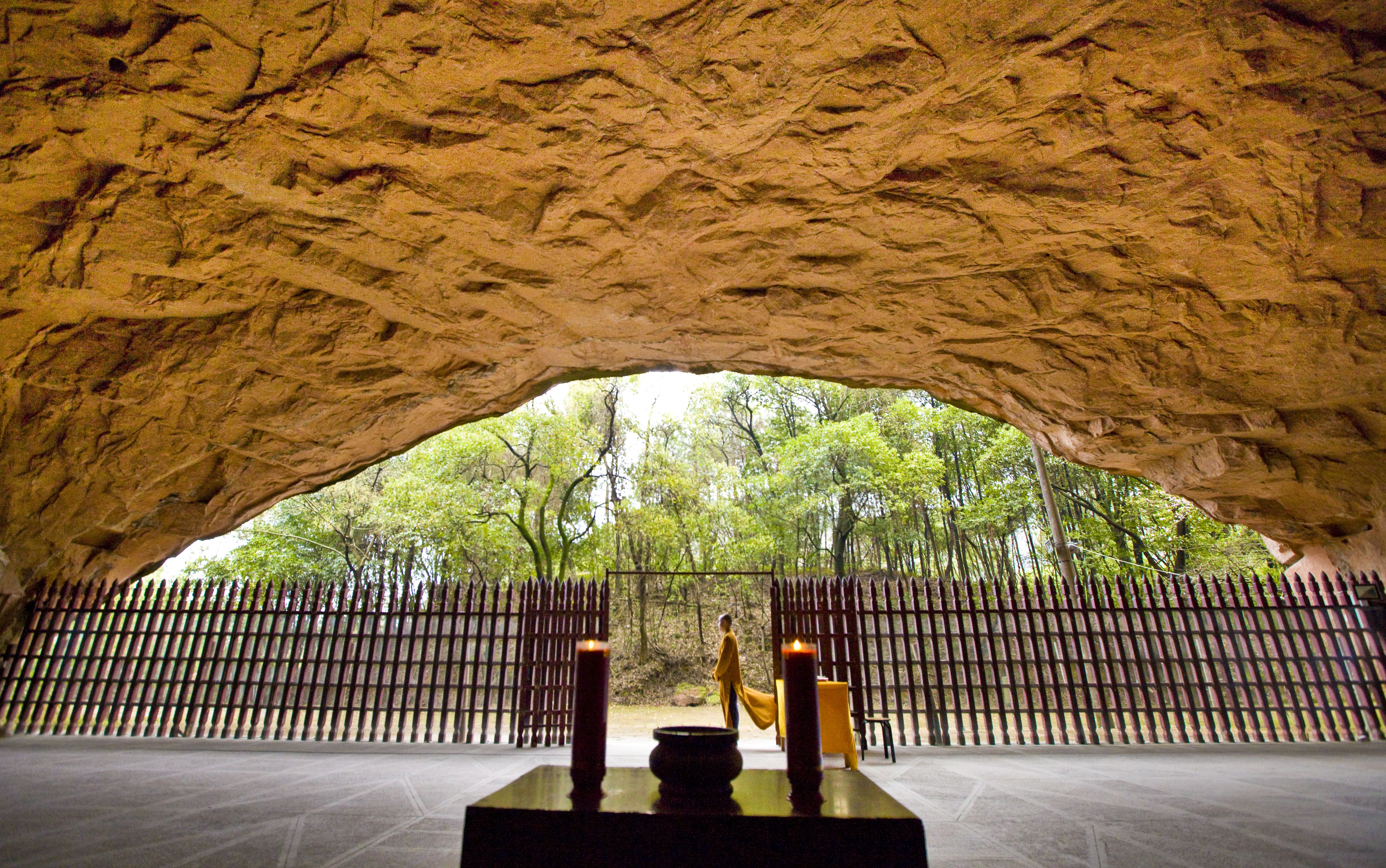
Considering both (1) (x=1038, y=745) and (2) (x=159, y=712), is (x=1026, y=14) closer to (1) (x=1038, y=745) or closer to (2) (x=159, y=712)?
(1) (x=1038, y=745)

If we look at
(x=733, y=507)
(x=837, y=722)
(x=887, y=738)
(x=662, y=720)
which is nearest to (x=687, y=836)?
(x=837, y=722)

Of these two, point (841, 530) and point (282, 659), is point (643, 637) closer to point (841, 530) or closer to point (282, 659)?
point (841, 530)

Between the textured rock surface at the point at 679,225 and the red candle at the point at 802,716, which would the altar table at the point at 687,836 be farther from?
the textured rock surface at the point at 679,225

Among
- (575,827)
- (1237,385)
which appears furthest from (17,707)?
(1237,385)

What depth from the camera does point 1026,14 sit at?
3.43 meters

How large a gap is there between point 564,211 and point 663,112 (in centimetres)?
118

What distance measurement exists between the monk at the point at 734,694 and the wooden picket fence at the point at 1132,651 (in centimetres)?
76

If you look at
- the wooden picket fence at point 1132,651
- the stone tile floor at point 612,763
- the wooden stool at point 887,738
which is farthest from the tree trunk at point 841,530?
the wooden stool at point 887,738

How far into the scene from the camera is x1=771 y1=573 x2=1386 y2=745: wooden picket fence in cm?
723

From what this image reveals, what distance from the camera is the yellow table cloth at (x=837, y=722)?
5.46 metres

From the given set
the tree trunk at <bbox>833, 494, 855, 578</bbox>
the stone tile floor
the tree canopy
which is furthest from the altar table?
the tree trunk at <bbox>833, 494, 855, 578</bbox>

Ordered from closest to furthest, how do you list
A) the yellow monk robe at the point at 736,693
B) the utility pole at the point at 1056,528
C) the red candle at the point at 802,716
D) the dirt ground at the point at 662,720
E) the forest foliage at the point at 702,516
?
the red candle at the point at 802,716
the yellow monk robe at the point at 736,693
the dirt ground at the point at 662,720
the utility pole at the point at 1056,528
the forest foliage at the point at 702,516

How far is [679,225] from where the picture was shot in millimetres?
4949

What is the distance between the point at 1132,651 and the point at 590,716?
8.43 metres
